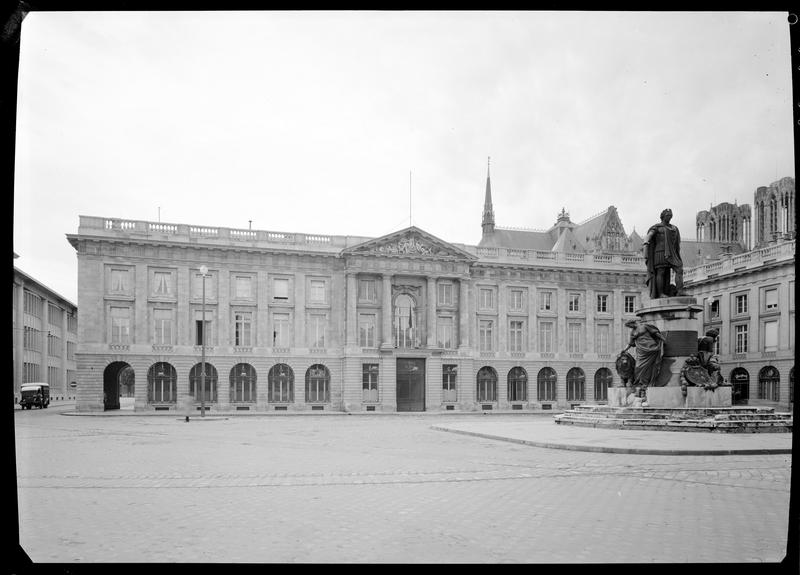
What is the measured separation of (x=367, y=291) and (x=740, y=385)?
92.2ft

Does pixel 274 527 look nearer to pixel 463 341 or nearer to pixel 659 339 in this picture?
pixel 659 339

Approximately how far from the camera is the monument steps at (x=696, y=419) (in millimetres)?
19984

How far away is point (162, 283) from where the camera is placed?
156 ft

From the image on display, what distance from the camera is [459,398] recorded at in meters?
52.3

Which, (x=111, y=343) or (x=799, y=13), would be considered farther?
(x=111, y=343)

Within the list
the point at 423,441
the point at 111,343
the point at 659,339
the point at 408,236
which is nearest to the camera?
the point at 423,441

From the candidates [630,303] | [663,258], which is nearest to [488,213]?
[630,303]

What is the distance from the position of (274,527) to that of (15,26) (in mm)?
5432

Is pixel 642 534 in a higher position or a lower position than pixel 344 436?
higher

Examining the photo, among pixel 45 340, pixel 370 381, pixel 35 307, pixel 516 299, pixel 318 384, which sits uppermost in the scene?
pixel 516 299

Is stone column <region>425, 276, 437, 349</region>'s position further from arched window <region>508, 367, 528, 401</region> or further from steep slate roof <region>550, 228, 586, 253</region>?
steep slate roof <region>550, 228, 586, 253</region>

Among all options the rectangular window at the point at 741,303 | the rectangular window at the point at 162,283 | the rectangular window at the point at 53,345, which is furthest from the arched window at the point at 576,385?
the rectangular window at the point at 53,345

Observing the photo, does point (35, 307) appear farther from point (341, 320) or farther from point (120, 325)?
point (341, 320)

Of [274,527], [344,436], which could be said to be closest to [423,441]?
[344,436]
